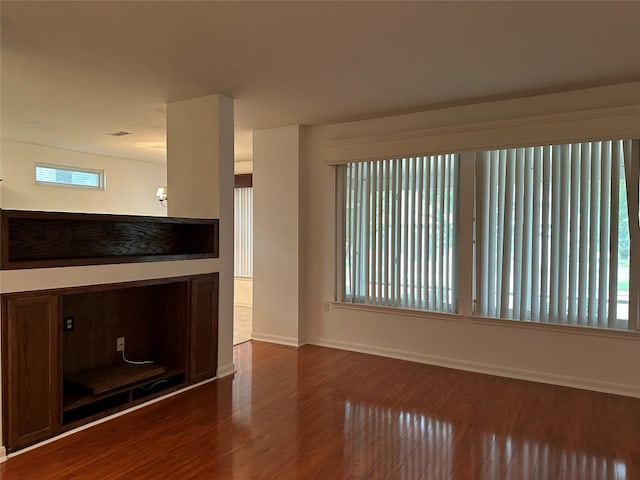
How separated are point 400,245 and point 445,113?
1443 millimetres

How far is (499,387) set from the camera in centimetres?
395

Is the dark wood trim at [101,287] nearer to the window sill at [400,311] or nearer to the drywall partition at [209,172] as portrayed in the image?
the drywall partition at [209,172]

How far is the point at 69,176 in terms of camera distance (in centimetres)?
708

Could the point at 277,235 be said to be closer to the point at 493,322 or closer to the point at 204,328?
the point at 204,328

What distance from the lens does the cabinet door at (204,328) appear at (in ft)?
12.9

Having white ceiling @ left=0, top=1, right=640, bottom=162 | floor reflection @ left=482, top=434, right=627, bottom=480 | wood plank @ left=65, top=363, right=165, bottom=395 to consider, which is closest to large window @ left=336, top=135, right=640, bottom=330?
white ceiling @ left=0, top=1, right=640, bottom=162

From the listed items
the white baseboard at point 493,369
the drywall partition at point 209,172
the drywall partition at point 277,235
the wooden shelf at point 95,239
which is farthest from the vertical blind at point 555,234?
the wooden shelf at point 95,239

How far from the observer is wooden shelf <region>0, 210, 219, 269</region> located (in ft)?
9.44

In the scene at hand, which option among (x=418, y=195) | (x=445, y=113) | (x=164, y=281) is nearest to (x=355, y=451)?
(x=164, y=281)

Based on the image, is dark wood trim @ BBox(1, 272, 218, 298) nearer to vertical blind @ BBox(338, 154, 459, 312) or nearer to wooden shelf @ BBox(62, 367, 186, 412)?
wooden shelf @ BBox(62, 367, 186, 412)

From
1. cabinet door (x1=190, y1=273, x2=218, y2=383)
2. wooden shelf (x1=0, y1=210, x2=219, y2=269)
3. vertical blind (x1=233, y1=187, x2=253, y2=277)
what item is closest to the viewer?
wooden shelf (x1=0, y1=210, x2=219, y2=269)

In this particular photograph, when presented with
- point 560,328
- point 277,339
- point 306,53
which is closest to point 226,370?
point 277,339

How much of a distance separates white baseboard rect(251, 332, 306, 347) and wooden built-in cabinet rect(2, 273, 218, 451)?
1345mm

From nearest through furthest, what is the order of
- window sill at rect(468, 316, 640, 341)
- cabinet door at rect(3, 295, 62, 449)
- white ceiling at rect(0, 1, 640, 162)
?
white ceiling at rect(0, 1, 640, 162), cabinet door at rect(3, 295, 62, 449), window sill at rect(468, 316, 640, 341)
